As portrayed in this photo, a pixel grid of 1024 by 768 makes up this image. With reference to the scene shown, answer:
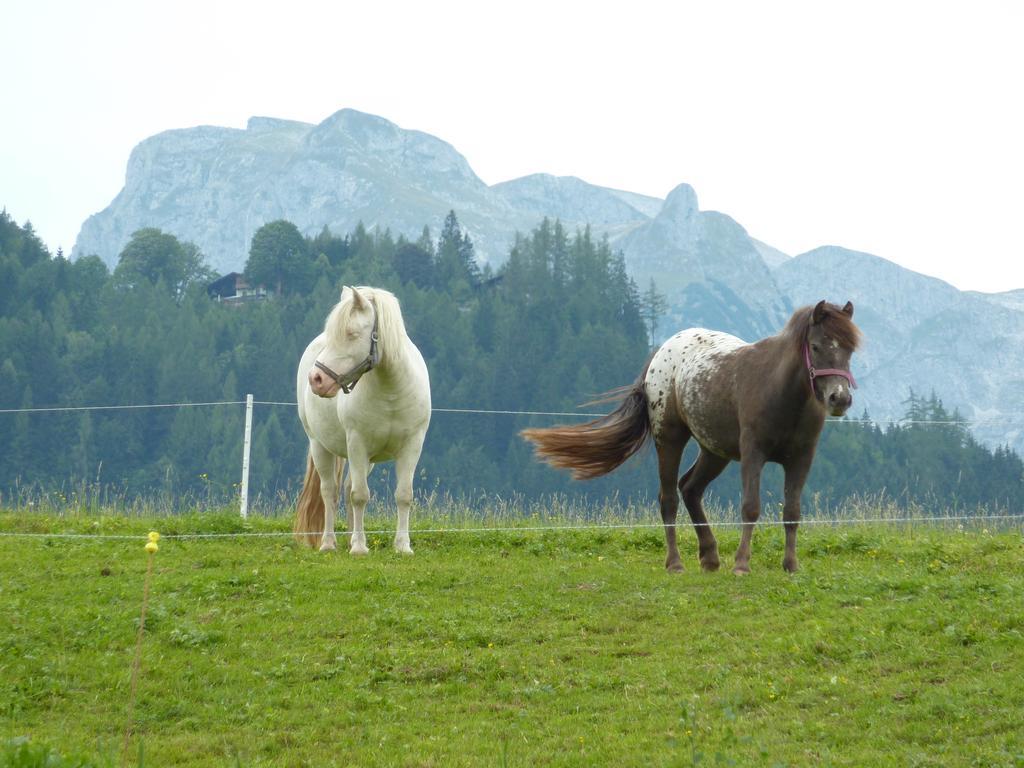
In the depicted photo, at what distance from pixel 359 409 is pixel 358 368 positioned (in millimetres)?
732

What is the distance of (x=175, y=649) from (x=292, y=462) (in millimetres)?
92222

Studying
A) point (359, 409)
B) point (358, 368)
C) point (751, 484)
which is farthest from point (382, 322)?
point (751, 484)

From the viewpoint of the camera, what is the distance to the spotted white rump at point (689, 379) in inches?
382

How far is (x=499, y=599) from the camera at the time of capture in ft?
29.1

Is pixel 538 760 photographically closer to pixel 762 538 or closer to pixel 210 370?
pixel 762 538

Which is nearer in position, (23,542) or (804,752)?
(804,752)

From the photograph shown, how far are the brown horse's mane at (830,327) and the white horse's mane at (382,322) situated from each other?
10.9 ft

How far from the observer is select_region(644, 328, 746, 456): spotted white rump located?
9703 mm

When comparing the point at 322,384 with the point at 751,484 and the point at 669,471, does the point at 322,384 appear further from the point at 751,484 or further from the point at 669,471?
the point at 751,484

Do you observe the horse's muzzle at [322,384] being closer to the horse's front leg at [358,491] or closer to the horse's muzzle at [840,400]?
the horse's front leg at [358,491]

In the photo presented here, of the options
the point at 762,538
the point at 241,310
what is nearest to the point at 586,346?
the point at 241,310

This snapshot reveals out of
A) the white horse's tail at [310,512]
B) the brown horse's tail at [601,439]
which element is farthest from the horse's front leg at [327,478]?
the brown horse's tail at [601,439]

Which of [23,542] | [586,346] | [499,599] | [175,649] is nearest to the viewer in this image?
[175,649]

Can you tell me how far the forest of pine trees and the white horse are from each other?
6503 cm
